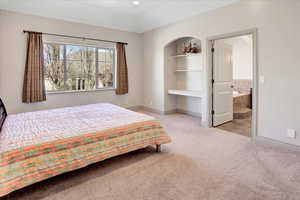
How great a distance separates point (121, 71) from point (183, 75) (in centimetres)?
192

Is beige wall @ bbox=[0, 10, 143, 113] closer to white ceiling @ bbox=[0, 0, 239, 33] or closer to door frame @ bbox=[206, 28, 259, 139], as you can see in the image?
white ceiling @ bbox=[0, 0, 239, 33]

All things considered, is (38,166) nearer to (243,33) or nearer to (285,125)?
(285,125)

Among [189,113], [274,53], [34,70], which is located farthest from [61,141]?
[189,113]

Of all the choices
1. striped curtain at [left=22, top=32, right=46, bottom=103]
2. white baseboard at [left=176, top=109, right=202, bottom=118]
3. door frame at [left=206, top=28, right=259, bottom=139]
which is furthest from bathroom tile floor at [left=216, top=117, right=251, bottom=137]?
striped curtain at [left=22, top=32, right=46, bottom=103]

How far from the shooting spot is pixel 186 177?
219 centimetres

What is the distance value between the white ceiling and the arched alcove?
0.82m

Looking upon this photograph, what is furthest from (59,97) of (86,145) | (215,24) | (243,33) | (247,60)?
(247,60)

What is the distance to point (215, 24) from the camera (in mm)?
3957

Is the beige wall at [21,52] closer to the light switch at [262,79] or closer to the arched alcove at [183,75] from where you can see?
the arched alcove at [183,75]

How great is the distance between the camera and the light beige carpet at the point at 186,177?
1.87 metres

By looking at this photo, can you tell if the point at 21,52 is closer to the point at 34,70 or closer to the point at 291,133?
the point at 34,70

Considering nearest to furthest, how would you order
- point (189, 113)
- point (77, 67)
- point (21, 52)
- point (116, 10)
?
point (21, 52) → point (116, 10) → point (77, 67) → point (189, 113)

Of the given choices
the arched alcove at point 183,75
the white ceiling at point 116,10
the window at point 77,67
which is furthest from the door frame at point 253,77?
the window at point 77,67

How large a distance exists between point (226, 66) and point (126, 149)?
342 centimetres
